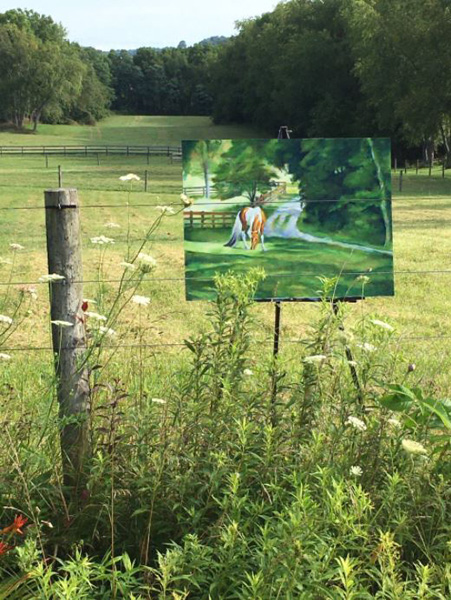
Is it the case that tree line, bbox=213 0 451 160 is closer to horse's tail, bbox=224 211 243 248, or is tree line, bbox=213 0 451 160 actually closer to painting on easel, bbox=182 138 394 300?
painting on easel, bbox=182 138 394 300

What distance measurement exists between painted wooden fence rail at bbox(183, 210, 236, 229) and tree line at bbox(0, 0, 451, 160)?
36683 mm

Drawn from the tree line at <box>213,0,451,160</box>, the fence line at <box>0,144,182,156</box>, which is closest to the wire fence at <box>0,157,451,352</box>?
the fence line at <box>0,144,182,156</box>

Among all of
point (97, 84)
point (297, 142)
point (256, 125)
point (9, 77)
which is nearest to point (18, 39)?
point (9, 77)

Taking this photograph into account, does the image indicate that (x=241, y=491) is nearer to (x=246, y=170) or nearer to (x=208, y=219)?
(x=208, y=219)

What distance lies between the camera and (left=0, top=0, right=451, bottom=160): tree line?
139 ft

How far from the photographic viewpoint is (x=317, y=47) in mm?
63906

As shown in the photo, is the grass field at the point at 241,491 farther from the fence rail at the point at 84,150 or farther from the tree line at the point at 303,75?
the fence rail at the point at 84,150

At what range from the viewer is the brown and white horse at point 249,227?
20.5 ft

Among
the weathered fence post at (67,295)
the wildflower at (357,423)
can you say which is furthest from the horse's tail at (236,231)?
the wildflower at (357,423)

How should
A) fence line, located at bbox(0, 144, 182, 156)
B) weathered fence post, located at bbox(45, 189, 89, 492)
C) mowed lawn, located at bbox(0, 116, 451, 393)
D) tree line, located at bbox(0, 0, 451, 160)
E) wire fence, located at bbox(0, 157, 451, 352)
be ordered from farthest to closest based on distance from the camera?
fence line, located at bbox(0, 144, 182, 156) → tree line, located at bbox(0, 0, 451, 160) → mowed lawn, located at bbox(0, 116, 451, 393) → wire fence, located at bbox(0, 157, 451, 352) → weathered fence post, located at bbox(45, 189, 89, 492)

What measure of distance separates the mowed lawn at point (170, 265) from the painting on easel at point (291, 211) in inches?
15.9

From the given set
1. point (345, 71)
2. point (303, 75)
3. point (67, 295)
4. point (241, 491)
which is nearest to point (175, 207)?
point (67, 295)

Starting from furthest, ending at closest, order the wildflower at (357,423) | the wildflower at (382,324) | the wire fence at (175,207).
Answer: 1. the wire fence at (175,207)
2. the wildflower at (382,324)
3. the wildflower at (357,423)

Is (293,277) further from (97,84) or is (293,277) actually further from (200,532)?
(97,84)
